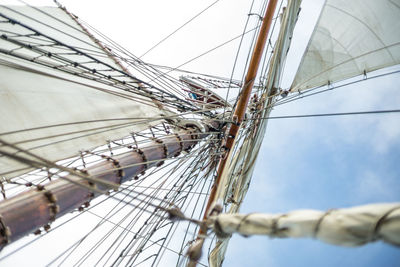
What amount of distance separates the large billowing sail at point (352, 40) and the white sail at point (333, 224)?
6.08 m

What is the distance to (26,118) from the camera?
411cm

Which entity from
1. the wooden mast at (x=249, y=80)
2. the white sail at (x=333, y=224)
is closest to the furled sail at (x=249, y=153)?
the wooden mast at (x=249, y=80)

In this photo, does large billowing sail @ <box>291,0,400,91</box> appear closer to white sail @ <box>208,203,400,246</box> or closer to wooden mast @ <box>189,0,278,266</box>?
wooden mast @ <box>189,0,278,266</box>

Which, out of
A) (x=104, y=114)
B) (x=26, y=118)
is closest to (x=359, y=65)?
(x=104, y=114)

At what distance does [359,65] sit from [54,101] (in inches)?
279

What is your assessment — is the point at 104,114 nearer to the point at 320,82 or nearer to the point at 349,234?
the point at 349,234

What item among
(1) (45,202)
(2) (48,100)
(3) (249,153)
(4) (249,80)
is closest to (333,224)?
(1) (45,202)

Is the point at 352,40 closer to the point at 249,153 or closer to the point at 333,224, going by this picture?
the point at 249,153

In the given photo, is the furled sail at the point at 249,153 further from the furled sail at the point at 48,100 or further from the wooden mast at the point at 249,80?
the furled sail at the point at 48,100

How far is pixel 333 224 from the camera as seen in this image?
1.12 m

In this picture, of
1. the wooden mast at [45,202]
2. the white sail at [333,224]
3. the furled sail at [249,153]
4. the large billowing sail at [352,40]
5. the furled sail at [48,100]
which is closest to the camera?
the white sail at [333,224]

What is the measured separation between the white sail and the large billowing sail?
6.08m

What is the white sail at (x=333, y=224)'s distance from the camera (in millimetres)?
943

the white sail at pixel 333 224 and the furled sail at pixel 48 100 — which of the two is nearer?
the white sail at pixel 333 224
